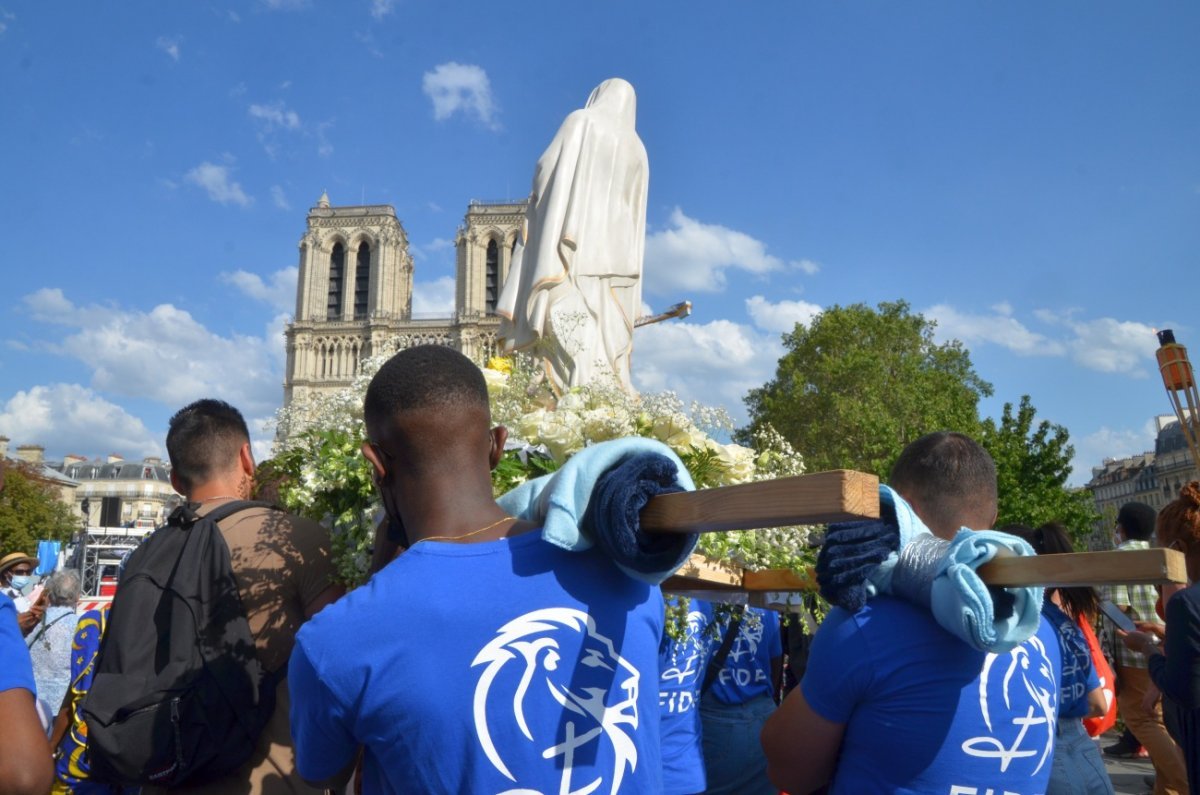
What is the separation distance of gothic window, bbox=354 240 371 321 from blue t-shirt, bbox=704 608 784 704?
78.8m

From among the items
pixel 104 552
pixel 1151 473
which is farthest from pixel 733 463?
pixel 1151 473

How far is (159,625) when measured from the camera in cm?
238

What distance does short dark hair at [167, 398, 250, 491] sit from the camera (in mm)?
2828

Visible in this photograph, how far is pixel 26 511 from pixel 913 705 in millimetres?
45701

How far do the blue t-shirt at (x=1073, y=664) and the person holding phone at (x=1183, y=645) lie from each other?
0.28m

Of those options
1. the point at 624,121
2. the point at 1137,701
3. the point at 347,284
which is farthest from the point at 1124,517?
the point at 347,284

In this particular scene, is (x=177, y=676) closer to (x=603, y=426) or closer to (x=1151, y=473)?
(x=603, y=426)

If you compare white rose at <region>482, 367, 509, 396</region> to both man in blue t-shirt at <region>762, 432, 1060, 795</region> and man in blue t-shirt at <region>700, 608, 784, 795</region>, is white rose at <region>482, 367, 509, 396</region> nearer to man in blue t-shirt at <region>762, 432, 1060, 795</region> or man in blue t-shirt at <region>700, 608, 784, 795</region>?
man in blue t-shirt at <region>762, 432, 1060, 795</region>

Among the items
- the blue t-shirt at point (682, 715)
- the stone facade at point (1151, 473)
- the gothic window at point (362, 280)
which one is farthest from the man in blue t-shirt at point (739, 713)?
the gothic window at point (362, 280)

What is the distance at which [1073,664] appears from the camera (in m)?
3.70

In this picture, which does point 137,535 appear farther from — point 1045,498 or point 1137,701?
point 1137,701

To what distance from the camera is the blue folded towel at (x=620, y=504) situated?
1.53 metres

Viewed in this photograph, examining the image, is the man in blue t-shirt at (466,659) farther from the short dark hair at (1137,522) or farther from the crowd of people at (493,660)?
the short dark hair at (1137,522)

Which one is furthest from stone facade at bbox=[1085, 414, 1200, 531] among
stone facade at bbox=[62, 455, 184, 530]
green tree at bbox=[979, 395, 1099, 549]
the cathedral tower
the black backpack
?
stone facade at bbox=[62, 455, 184, 530]
